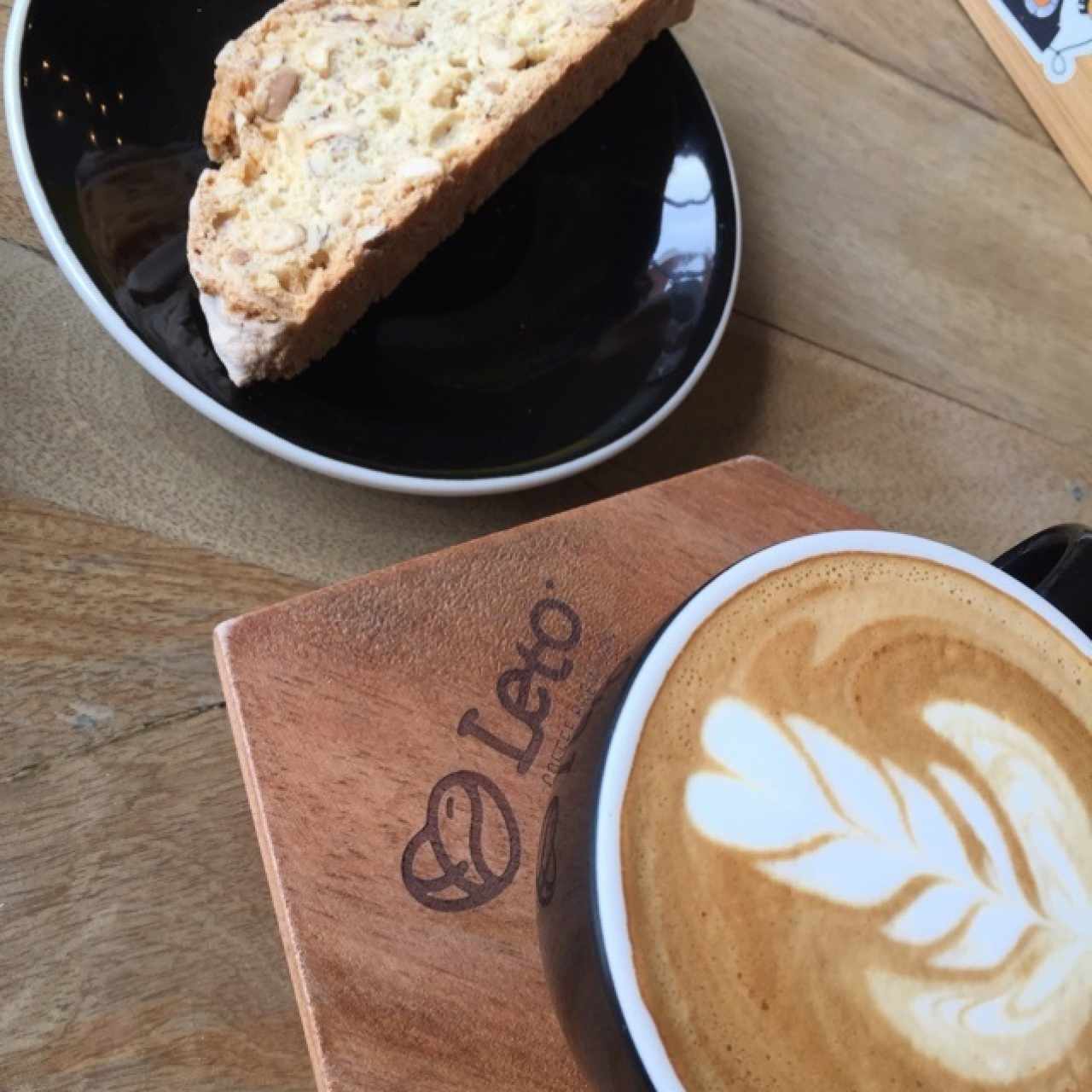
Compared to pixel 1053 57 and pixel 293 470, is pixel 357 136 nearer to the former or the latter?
pixel 293 470

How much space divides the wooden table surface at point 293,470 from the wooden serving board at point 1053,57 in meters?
0.01

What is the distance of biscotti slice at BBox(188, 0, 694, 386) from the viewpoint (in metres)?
0.72

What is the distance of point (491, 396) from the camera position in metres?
0.78

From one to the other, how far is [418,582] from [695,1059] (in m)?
0.32

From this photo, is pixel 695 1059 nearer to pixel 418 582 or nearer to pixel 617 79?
pixel 418 582

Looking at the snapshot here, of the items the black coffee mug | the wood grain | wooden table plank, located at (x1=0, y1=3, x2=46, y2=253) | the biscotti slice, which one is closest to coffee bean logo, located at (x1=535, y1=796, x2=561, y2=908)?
the black coffee mug

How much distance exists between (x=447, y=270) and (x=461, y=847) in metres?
0.41

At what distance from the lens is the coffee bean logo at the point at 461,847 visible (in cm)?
61

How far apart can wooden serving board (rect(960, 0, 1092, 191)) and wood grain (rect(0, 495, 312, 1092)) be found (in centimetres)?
79

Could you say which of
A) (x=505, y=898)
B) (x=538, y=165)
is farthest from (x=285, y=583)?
(x=538, y=165)

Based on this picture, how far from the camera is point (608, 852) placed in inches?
17.5

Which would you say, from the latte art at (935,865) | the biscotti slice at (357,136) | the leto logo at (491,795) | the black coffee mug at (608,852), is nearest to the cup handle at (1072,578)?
the black coffee mug at (608,852)

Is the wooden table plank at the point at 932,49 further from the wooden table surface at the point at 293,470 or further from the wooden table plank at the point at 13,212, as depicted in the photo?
the wooden table plank at the point at 13,212

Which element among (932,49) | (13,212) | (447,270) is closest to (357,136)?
(447,270)
